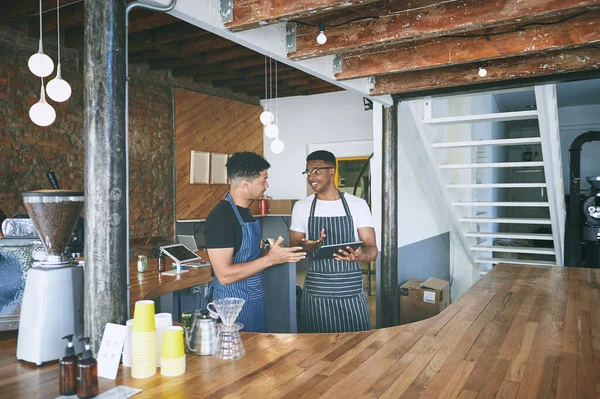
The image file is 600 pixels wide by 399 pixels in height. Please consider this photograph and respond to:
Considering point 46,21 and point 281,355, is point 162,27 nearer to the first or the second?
point 46,21

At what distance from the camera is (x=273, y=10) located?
2.57 m

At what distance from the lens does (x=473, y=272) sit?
718cm

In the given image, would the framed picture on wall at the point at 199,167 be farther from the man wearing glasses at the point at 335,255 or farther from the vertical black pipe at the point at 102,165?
the vertical black pipe at the point at 102,165

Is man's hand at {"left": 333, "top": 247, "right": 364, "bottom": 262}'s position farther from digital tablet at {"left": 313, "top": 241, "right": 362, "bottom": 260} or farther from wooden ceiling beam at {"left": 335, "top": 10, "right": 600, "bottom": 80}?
wooden ceiling beam at {"left": 335, "top": 10, "right": 600, "bottom": 80}

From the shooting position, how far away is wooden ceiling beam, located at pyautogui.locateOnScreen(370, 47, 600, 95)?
11.5 feet

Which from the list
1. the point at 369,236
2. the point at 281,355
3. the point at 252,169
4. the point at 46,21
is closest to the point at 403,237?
the point at 369,236

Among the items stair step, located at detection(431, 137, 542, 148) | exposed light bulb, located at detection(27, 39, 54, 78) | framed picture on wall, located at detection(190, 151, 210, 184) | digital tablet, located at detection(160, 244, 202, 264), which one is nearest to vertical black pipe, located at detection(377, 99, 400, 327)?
stair step, located at detection(431, 137, 542, 148)

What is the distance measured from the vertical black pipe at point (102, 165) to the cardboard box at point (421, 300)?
12.3 feet

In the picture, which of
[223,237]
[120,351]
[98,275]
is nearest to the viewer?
[120,351]

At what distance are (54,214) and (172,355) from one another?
0.71m

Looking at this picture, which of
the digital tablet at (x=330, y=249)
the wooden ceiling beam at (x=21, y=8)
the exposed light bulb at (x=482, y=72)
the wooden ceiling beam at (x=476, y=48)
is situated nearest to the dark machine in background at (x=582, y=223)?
the exposed light bulb at (x=482, y=72)

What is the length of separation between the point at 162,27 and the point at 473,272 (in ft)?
18.1

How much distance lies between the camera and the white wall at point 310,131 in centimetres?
830

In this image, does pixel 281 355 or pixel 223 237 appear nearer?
pixel 281 355
